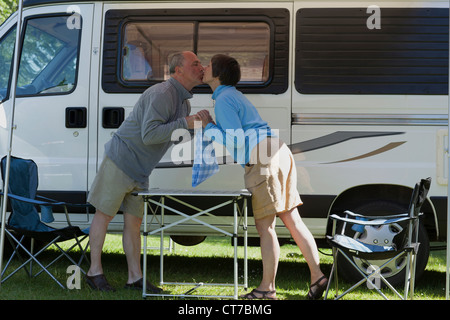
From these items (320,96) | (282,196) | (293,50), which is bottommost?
(282,196)

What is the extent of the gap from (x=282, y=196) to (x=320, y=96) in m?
1.09

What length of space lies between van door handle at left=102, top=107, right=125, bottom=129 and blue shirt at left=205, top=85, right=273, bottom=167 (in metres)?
1.14

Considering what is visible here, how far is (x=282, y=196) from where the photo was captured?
4875 millimetres

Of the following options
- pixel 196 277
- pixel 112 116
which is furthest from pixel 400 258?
pixel 112 116

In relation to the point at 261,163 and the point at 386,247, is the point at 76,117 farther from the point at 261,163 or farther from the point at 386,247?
the point at 386,247

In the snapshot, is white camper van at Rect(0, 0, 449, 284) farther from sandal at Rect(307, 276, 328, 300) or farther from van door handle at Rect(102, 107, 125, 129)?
sandal at Rect(307, 276, 328, 300)

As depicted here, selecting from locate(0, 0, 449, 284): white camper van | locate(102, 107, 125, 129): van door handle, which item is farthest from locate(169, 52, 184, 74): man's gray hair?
locate(102, 107, 125, 129): van door handle

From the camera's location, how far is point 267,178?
4805 mm

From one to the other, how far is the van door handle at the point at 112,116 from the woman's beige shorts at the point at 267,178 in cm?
139

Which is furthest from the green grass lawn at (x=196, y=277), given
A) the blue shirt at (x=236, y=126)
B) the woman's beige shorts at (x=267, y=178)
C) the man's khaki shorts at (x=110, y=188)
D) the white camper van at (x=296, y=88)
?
the blue shirt at (x=236, y=126)

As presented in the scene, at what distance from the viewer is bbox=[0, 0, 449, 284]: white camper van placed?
552 centimetres

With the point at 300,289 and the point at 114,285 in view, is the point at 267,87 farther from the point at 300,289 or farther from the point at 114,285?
the point at 114,285

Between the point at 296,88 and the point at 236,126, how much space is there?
3.62 ft
